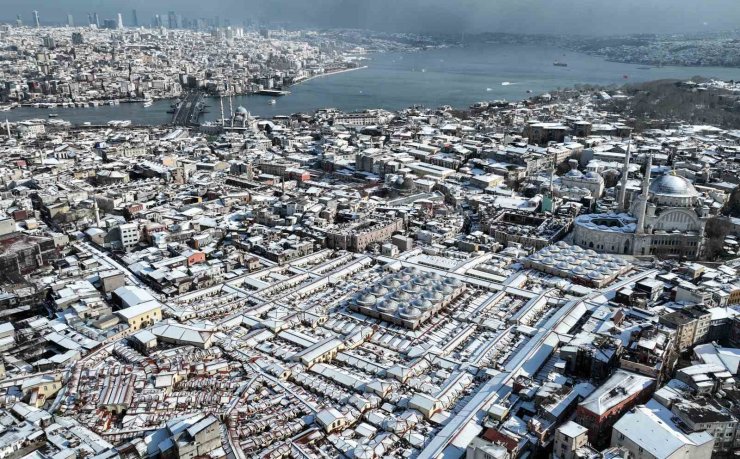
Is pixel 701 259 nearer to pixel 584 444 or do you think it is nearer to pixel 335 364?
pixel 584 444

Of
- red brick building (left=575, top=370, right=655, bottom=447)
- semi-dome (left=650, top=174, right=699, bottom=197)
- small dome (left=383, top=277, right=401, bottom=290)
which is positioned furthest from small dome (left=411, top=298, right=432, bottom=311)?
semi-dome (left=650, top=174, right=699, bottom=197)

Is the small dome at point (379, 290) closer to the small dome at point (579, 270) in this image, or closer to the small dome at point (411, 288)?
the small dome at point (411, 288)

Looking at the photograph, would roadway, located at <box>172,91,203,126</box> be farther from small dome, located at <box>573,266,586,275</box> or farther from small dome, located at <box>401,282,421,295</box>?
small dome, located at <box>573,266,586,275</box>

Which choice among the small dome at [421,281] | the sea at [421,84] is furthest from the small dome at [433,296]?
the sea at [421,84]

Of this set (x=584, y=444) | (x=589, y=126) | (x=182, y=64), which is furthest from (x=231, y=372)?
(x=182, y=64)

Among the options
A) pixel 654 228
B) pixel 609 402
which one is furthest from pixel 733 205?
pixel 609 402

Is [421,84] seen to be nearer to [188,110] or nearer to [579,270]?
[188,110]
